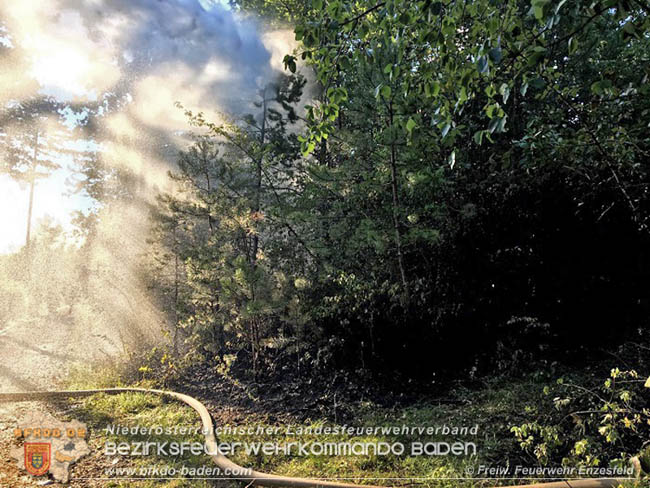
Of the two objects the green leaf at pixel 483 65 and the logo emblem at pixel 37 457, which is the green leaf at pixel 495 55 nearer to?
the green leaf at pixel 483 65

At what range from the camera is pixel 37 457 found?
378cm

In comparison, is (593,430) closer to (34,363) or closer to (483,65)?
(483,65)

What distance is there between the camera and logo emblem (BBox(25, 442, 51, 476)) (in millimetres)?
3570

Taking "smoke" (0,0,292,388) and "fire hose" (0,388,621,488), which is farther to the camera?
"smoke" (0,0,292,388)

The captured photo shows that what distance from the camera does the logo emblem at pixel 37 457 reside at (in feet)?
11.7

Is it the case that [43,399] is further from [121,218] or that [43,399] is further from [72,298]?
[121,218]

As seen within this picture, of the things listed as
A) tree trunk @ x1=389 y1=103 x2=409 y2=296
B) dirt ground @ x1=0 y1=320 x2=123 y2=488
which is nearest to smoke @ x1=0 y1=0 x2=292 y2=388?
dirt ground @ x1=0 y1=320 x2=123 y2=488

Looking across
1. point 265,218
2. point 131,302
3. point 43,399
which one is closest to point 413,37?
point 265,218

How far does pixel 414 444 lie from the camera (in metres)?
3.45

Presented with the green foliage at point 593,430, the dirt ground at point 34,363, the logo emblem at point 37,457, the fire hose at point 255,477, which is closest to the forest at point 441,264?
the green foliage at point 593,430

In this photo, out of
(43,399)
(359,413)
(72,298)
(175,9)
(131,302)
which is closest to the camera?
(359,413)

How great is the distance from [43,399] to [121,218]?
12.3 meters

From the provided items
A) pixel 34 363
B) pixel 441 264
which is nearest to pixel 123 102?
pixel 34 363

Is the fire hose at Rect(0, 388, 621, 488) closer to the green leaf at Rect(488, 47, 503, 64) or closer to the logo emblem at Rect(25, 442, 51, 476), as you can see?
the logo emblem at Rect(25, 442, 51, 476)
